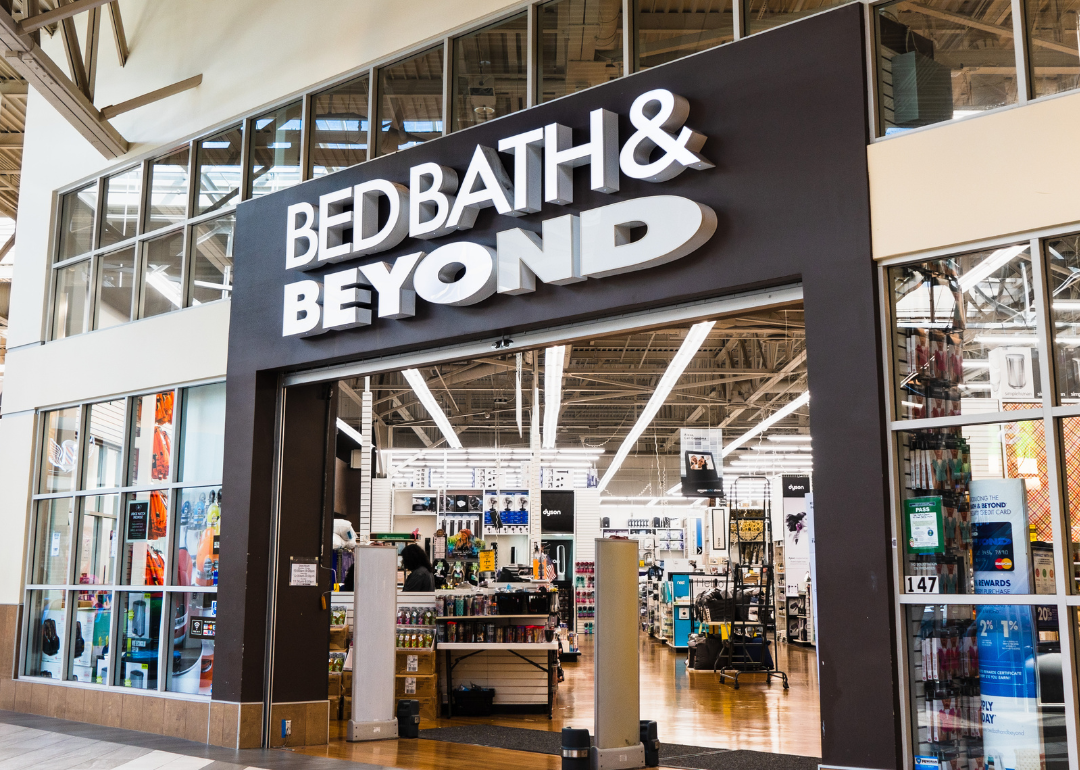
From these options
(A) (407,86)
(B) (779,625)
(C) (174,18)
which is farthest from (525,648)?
(B) (779,625)

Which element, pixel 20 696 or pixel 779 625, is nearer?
pixel 20 696

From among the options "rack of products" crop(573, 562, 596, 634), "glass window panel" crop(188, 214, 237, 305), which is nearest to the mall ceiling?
"rack of products" crop(573, 562, 596, 634)

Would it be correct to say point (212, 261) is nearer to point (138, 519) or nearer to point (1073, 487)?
point (138, 519)

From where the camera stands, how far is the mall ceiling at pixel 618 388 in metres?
17.8

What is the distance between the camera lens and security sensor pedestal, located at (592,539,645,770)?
6.72 meters

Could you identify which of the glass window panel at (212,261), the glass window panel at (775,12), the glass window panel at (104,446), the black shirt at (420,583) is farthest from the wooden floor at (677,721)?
the glass window panel at (775,12)

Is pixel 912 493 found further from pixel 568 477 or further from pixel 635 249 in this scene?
pixel 568 477

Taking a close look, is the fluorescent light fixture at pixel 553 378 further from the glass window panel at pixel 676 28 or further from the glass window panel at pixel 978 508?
the glass window panel at pixel 978 508

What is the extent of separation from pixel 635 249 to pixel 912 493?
2.11 m

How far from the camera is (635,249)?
5.87 m

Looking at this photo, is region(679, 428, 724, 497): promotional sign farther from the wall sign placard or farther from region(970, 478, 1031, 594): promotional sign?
region(970, 478, 1031, 594): promotional sign

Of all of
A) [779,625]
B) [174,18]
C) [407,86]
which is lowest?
[779,625]

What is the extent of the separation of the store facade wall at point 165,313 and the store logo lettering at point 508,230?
4.36 feet

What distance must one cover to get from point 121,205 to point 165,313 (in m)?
1.71
